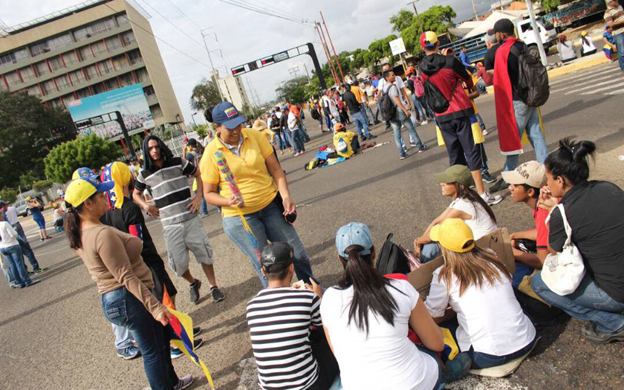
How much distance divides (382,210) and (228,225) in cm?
310

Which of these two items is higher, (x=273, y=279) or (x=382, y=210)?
(x=273, y=279)

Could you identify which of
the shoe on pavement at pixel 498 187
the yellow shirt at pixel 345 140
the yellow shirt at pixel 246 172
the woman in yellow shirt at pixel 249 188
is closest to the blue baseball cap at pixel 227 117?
the woman in yellow shirt at pixel 249 188

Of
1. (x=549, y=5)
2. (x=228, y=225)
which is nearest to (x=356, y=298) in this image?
(x=228, y=225)

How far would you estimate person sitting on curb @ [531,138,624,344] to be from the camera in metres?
2.33

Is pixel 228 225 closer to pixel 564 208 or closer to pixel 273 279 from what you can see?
pixel 273 279

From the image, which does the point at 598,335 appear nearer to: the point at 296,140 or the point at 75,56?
the point at 296,140

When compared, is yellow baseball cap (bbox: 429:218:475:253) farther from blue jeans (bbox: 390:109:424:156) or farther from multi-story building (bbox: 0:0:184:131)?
multi-story building (bbox: 0:0:184:131)

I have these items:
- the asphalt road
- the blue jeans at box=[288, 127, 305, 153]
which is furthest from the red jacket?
the blue jeans at box=[288, 127, 305, 153]

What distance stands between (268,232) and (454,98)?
295 cm

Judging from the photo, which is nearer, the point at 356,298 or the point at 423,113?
the point at 356,298

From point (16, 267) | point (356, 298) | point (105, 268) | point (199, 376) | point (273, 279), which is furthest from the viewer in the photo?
point (16, 267)

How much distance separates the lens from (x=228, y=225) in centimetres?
394

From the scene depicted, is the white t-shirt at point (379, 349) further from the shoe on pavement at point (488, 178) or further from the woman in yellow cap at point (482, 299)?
the shoe on pavement at point (488, 178)

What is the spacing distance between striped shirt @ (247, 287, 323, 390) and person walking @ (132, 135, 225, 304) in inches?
99.7
